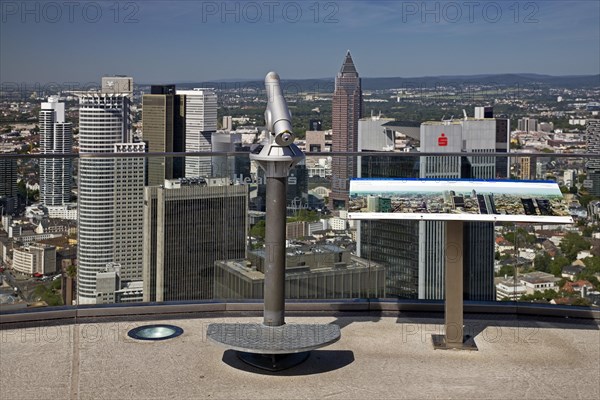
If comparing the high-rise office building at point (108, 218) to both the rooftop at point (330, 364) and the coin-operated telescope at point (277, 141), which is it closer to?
the rooftop at point (330, 364)

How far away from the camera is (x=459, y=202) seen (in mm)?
4340

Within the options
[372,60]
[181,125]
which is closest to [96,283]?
[181,125]

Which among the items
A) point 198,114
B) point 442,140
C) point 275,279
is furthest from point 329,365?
point 198,114

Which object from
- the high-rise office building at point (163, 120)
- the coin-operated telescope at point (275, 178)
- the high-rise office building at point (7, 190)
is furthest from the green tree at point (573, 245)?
the high-rise office building at point (163, 120)

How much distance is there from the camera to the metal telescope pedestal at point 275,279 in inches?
158

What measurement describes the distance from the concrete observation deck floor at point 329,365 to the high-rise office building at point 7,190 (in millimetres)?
761

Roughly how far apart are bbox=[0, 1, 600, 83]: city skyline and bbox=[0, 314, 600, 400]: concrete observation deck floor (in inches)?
1168

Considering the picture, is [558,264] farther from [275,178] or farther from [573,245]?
[275,178]

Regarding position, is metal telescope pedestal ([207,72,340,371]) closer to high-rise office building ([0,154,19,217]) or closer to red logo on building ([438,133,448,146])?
high-rise office building ([0,154,19,217])

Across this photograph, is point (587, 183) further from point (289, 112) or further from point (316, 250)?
point (289, 112)

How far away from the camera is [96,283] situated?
492 centimetres

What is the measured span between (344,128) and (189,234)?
37.5ft

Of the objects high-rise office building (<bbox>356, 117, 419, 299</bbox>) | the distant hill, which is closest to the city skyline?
the distant hill

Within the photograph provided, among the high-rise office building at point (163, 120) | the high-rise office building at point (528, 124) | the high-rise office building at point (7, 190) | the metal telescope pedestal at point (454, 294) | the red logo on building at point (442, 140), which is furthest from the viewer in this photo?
the high-rise office building at point (528, 124)
